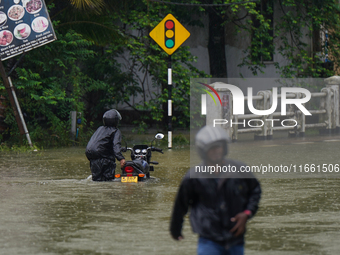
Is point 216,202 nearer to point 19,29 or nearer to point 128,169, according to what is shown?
point 128,169

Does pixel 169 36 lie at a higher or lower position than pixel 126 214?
higher

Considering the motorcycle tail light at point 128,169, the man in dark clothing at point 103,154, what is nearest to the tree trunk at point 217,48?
the man in dark clothing at point 103,154

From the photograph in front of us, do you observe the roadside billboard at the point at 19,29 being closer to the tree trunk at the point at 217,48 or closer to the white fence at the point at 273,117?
the white fence at the point at 273,117

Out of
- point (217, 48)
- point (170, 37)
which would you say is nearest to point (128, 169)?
point (170, 37)

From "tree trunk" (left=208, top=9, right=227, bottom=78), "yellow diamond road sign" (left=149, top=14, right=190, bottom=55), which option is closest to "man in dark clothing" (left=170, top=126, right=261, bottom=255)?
"yellow diamond road sign" (left=149, top=14, right=190, bottom=55)

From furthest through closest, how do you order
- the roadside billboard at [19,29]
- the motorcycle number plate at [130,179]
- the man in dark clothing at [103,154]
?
1. the roadside billboard at [19,29]
2. the man in dark clothing at [103,154]
3. the motorcycle number plate at [130,179]

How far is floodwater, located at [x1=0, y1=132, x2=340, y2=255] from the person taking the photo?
6551mm

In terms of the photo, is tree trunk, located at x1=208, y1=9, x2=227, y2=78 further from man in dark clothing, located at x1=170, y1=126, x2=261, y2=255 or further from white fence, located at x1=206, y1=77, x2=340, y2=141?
man in dark clothing, located at x1=170, y1=126, x2=261, y2=255

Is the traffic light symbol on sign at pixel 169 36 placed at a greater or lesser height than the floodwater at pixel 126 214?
greater

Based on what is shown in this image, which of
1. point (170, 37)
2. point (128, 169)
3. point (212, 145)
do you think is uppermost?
point (170, 37)

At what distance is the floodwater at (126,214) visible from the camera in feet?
21.5

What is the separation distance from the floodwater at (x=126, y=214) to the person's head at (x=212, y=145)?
2.03 meters

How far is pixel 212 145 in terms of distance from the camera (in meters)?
4.46

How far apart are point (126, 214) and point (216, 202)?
12.6ft
